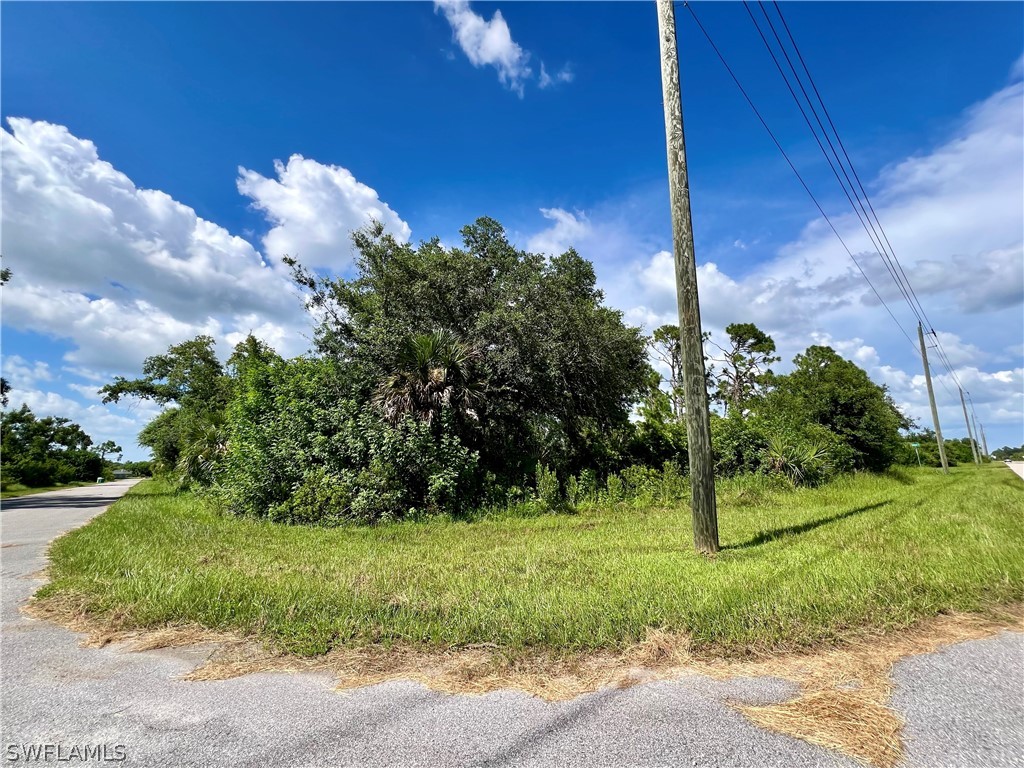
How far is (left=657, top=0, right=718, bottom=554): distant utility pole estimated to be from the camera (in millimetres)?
7023

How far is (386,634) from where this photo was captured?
3.95m

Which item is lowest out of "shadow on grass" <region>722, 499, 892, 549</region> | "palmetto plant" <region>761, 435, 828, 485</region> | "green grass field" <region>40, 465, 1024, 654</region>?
"green grass field" <region>40, 465, 1024, 654</region>

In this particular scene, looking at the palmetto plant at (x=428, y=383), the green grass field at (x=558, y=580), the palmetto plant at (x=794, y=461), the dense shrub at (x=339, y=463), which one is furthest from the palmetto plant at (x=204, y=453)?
the palmetto plant at (x=794, y=461)

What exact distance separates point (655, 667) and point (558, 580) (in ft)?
7.06

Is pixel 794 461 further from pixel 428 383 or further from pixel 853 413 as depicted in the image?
pixel 428 383

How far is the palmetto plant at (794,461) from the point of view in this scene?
1552cm

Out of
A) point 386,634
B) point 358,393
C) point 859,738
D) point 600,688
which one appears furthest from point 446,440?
point 859,738

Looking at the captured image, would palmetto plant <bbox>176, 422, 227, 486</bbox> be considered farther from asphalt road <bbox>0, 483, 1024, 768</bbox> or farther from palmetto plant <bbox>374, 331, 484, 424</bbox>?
asphalt road <bbox>0, 483, 1024, 768</bbox>

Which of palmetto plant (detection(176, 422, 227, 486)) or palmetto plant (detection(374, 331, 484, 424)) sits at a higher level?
palmetto plant (detection(374, 331, 484, 424))

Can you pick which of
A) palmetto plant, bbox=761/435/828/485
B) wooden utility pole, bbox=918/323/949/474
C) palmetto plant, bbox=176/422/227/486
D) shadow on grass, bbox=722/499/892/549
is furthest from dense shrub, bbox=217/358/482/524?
wooden utility pole, bbox=918/323/949/474

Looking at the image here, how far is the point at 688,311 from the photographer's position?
24.0 ft

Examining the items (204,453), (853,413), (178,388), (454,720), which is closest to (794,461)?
(853,413)

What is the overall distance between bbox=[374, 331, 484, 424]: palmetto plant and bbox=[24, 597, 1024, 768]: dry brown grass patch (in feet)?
27.5

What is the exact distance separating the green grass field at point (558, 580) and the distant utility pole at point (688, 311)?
2.24 ft
